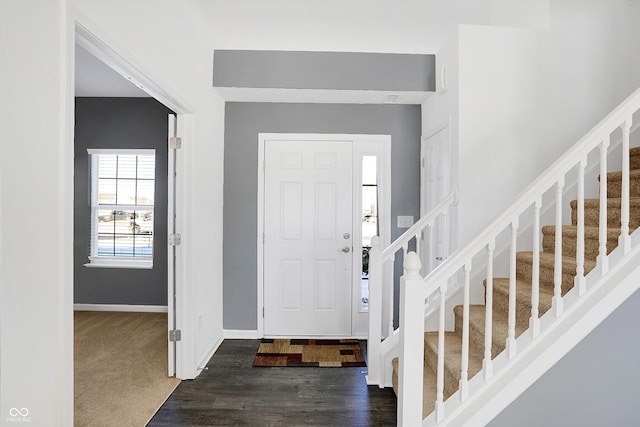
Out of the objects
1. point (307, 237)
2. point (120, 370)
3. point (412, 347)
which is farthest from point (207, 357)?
point (412, 347)

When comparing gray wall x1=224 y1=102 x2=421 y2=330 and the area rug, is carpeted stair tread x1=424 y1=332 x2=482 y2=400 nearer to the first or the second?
the area rug

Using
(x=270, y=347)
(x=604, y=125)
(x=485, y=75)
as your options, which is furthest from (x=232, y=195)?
(x=604, y=125)

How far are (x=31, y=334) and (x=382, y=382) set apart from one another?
2103mm

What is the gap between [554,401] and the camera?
5.57 feet

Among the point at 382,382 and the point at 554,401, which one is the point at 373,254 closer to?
the point at 382,382

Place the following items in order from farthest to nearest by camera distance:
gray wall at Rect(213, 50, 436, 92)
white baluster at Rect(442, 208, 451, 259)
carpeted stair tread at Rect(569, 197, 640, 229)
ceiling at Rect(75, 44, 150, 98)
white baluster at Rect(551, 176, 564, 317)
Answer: ceiling at Rect(75, 44, 150, 98)
gray wall at Rect(213, 50, 436, 92)
white baluster at Rect(442, 208, 451, 259)
carpeted stair tread at Rect(569, 197, 640, 229)
white baluster at Rect(551, 176, 564, 317)

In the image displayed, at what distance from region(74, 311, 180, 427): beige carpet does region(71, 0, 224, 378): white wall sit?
12.3 inches

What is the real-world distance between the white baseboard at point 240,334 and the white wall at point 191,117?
12 cm

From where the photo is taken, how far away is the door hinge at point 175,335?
2.80 metres

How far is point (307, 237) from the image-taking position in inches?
148

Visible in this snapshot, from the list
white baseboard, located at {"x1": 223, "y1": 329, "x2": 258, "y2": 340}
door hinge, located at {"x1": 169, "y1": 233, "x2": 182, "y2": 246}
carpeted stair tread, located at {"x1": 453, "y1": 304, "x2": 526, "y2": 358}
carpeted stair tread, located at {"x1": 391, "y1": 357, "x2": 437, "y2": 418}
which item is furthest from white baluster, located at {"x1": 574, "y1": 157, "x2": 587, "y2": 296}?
white baseboard, located at {"x1": 223, "y1": 329, "x2": 258, "y2": 340}

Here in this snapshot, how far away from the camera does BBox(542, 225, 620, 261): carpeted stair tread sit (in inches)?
84.0

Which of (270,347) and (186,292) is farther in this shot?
(270,347)

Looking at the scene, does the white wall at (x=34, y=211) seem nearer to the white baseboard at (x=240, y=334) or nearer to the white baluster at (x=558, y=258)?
the white baluster at (x=558, y=258)
